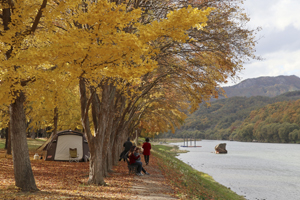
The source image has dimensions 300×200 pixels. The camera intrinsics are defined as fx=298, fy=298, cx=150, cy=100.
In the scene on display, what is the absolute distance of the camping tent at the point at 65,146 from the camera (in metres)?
20.2

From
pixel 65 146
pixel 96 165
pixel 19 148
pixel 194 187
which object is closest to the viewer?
pixel 19 148

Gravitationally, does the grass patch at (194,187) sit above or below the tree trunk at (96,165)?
below

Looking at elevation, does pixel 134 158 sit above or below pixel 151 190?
above

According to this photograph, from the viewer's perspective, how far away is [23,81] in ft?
26.1

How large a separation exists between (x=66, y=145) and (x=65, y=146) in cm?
10

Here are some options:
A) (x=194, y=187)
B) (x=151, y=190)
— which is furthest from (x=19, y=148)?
(x=194, y=187)

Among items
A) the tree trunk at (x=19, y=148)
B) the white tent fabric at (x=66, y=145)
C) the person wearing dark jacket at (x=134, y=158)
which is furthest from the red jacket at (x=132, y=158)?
the white tent fabric at (x=66, y=145)

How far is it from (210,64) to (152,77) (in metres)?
5.05

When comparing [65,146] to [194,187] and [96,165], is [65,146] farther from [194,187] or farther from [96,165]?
[96,165]

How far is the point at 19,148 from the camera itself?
27.5 ft

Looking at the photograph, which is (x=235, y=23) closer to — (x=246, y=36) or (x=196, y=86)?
(x=246, y=36)

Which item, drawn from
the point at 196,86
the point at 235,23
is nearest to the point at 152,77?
the point at 196,86

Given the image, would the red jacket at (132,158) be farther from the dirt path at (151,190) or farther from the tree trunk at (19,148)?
the tree trunk at (19,148)

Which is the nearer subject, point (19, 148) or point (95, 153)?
point (19, 148)
